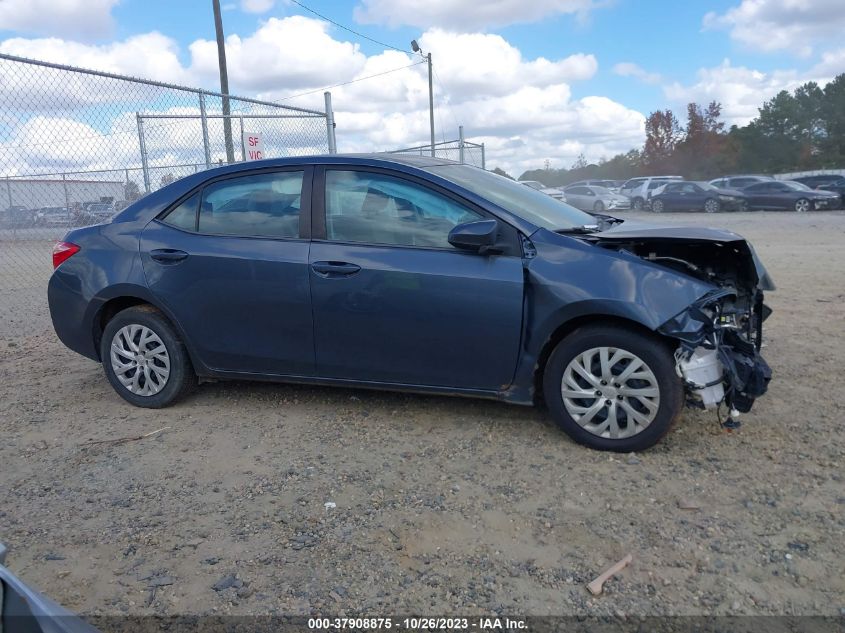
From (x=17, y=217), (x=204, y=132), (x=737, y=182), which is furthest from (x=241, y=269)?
(x=737, y=182)

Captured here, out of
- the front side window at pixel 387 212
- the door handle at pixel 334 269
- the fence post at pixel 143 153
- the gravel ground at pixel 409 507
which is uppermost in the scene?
the fence post at pixel 143 153

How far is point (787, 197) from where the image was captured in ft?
82.6

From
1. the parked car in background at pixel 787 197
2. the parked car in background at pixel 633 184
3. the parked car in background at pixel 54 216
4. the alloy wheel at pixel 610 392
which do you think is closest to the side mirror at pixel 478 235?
the alloy wheel at pixel 610 392

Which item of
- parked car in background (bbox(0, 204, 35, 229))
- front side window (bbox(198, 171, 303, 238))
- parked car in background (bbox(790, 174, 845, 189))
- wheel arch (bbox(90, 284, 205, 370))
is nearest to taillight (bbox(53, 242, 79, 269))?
wheel arch (bbox(90, 284, 205, 370))

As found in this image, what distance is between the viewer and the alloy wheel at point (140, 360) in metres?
4.56

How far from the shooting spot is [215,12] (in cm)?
1527

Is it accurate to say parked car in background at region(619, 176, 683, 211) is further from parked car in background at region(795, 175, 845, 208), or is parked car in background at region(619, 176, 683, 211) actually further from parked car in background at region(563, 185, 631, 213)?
parked car in background at region(795, 175, 845, 208)

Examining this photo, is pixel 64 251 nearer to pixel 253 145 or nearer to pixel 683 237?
pixel 683 237

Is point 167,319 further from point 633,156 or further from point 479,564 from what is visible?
point 633,156

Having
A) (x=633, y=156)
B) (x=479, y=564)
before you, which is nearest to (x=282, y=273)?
(x=479, y=564)

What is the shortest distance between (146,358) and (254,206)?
1252 millimetres

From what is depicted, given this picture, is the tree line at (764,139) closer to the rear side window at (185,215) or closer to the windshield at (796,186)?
the windshield at (796,186)

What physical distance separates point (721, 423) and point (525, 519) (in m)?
1.50

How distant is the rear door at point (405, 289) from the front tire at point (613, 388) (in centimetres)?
32
